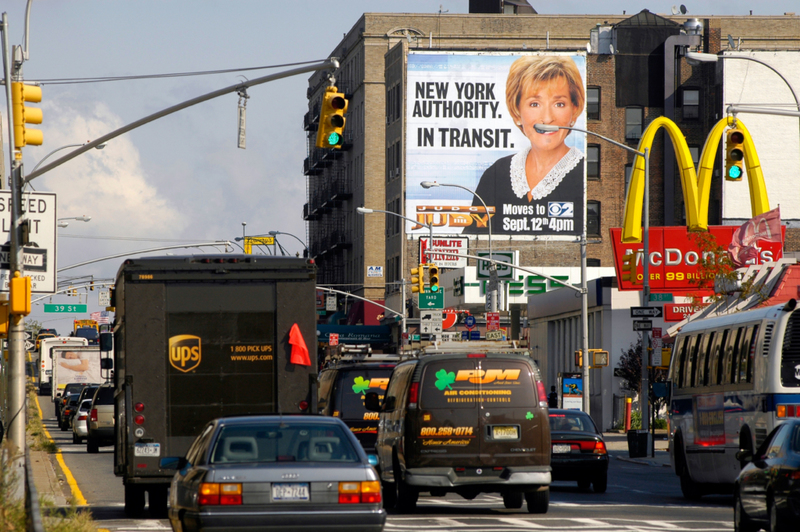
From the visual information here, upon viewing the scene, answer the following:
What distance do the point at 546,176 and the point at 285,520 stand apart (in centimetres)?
6700

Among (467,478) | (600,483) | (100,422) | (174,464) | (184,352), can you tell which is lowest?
(600,483)

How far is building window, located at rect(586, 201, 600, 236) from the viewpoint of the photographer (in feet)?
260

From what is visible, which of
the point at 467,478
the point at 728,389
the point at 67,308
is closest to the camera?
the point at 467,478

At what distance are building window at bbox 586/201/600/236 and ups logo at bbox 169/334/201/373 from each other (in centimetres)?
6397

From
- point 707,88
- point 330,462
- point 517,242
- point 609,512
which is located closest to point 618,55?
point 707,88

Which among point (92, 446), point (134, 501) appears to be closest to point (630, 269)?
point (92, 446)

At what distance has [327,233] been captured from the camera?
9600cm

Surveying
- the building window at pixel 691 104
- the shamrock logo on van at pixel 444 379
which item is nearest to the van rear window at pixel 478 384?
the shamrock logo on van at pixel 444 379

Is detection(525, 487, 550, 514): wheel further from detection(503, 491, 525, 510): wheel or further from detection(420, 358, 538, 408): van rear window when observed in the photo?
detection(420, 358, 538, 408): van rear window

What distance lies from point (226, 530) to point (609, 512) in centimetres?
811

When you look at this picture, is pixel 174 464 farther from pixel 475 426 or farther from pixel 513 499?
pixel 513 499

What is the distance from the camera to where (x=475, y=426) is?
56.4ft

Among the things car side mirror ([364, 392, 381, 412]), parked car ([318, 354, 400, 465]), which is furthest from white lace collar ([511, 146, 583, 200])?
car side mirror ([364, 392, 381, 412])

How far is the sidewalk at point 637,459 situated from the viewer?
3284cm
